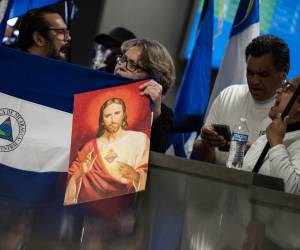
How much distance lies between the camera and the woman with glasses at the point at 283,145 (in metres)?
2.09

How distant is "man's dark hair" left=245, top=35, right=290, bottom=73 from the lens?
2.99m

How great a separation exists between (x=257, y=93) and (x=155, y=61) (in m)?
0.67

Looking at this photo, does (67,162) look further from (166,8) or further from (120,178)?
(166,8)

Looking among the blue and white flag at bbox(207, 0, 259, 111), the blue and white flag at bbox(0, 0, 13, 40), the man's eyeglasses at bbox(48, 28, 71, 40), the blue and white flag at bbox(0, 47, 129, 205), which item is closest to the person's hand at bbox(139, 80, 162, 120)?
the blue and white flag at bbox(0, 47, 129, 205)

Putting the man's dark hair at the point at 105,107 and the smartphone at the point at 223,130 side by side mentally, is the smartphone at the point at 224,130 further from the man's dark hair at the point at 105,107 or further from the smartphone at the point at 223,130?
the man's dark hair at the point at 105,107

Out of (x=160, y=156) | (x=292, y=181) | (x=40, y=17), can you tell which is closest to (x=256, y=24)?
(x=40, y=17)

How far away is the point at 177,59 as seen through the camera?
548 cm

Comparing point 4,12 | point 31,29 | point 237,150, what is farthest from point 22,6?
point 237,150

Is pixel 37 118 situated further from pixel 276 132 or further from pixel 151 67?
pixel 276 132

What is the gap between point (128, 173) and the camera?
1.85m

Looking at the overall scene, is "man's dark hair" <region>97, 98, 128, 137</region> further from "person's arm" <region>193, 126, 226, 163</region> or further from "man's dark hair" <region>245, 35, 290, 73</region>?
"man's dark hair" <region>245, 35, 290, 73</region>

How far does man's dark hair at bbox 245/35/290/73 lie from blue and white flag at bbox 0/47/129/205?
1212 millimetres

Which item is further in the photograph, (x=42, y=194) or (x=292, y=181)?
(x=292, y=181)

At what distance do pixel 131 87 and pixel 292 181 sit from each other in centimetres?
64
